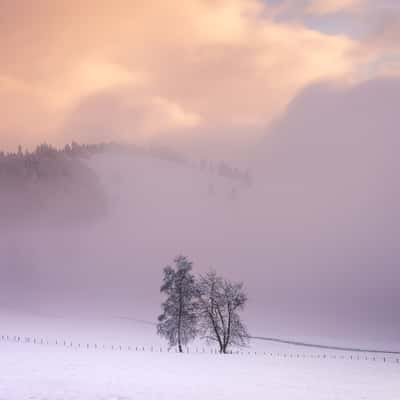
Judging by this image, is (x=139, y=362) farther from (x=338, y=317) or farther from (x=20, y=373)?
(x=338, y=317)

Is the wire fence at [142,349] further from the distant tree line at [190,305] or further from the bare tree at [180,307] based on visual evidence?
the distant tree line at [190,305]

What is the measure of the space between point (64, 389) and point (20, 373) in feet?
24.9

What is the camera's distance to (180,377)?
40.7 meters

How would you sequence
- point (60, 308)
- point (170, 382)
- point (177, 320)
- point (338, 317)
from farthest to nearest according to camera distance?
point (338, 317) → point (60, 308) → point (177, 320) → point (170, 382)

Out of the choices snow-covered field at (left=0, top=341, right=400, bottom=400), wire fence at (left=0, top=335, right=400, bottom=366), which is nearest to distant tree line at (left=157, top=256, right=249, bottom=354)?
wire fence at (left=0, top=335, right=400, bottom=366)

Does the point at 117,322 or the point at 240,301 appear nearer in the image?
the point at 240,301

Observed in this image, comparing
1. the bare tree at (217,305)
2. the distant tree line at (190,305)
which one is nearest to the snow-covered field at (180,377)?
the distant tree line at (190,305)

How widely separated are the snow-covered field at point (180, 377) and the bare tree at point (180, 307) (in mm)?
8704

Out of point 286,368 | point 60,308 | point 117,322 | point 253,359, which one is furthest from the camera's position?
point 60,308

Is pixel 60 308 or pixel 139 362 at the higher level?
pixel 60 308

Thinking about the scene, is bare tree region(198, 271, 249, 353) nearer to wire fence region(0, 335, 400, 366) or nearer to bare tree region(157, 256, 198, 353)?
bare tree region(157, 256, 198, 353)

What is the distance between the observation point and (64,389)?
31953 mm

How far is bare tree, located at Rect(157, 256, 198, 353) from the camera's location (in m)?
68.0

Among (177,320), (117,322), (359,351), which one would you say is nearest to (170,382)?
(177,320)
